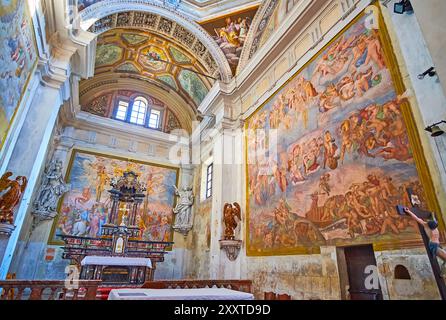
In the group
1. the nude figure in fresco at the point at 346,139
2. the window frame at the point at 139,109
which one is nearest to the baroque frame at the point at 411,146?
the nude figure in fresco at the point at 346,139

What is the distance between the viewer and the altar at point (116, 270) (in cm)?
902

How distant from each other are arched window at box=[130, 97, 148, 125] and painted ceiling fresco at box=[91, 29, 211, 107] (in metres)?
1.43

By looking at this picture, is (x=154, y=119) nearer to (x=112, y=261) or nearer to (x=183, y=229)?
(x=183, y=229)

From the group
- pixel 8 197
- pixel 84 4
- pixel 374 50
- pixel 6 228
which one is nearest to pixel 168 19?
pixel 84 4

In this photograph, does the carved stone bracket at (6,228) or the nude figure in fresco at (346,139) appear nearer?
the nude figure in fresco at (346,139)

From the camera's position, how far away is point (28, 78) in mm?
6441

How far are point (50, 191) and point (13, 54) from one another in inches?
294

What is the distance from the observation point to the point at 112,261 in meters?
9.20

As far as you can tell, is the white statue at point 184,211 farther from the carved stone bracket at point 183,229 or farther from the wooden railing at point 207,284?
the wooden railing at point 207,284

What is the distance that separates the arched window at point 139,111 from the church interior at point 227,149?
7cm

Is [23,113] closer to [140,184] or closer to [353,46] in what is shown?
[140,184]

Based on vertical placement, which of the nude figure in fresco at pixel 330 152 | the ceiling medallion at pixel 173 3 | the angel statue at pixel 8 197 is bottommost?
the angel statue at pixel 8 197

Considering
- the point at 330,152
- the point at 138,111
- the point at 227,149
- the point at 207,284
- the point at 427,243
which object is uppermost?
the point at 138,111
